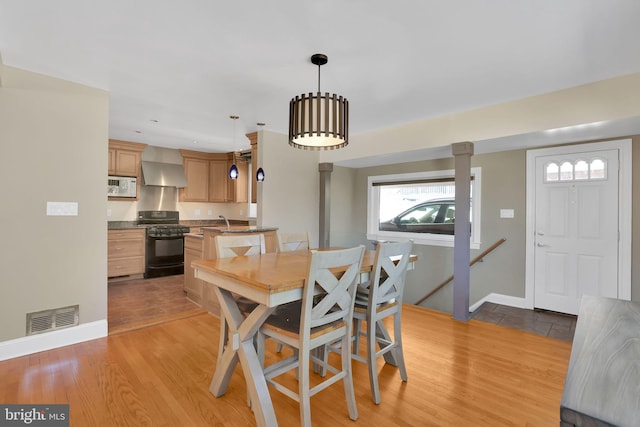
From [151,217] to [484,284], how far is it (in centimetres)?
545

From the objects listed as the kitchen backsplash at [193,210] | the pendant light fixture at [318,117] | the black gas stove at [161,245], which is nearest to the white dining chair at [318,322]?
the pendant light fixture at [318,117]

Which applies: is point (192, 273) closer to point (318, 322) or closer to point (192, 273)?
point (192, 273)

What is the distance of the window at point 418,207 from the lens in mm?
4664

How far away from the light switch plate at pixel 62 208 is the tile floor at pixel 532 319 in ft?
13.7

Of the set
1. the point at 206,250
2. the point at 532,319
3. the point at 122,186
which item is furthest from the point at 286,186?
the point at 532,319

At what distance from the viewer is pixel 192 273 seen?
395 cm

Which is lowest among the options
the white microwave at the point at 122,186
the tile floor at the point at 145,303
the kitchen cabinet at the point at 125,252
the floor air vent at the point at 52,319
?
the tile floor at the point at 145,303

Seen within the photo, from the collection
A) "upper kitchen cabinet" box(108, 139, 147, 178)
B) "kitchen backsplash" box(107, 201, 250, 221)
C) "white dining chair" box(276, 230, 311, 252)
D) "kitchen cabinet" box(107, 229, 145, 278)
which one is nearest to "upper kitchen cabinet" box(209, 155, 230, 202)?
"kitchen backsplash" box(107, 201, 250, 221)

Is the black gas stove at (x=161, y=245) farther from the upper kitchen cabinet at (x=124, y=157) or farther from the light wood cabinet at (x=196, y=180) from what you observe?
the upper kitchen cabinet at (x=124, y=157)

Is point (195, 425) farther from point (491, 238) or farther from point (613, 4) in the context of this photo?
point (491, 238)

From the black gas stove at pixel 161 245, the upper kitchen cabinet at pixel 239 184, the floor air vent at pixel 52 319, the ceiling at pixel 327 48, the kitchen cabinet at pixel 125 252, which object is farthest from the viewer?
the upper kitchen cabinet at pixel 239 184

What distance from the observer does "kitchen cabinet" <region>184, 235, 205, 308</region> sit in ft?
12.3

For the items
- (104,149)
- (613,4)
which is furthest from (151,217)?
(613,4)

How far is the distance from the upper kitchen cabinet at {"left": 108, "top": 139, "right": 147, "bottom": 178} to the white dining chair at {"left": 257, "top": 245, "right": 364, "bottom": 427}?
457 cm
